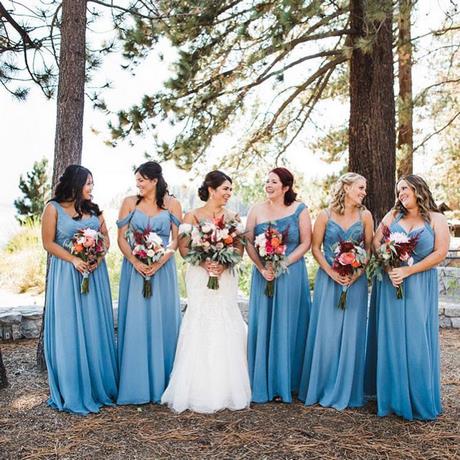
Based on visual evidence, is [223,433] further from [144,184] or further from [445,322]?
[445,322]

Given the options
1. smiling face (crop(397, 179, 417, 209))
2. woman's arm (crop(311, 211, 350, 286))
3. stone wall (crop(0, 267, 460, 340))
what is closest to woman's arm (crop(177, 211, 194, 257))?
woman's arm (crop(311, 211, 350, 286))

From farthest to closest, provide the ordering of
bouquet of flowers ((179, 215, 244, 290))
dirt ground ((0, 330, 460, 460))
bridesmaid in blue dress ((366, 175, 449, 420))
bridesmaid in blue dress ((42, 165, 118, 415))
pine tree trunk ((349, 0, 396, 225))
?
pine tree trunk ((349, 0, 396, 225)), bridesmaid in blue dress ((42, 165, 118, 415)), bouquet of flowers ((179, 215, 244, 290)), bridesmaid in blue dress ((366, 175, 449, 420)), dirt ground ((0, 330, 460, 460))

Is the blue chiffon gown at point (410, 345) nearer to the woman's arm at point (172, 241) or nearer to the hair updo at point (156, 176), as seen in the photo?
the woman's arm at point (172, 241)

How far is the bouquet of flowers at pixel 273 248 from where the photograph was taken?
17.0 ft

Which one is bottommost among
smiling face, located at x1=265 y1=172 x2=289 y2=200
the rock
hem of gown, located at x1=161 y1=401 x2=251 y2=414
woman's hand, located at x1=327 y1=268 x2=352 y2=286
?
hem of gown, located at x1=161 y1=401 x2=251 y2=414

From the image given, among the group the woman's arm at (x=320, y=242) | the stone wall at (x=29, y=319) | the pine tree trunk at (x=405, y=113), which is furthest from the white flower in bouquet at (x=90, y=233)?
the pine tree trunk at (x=405, y=113)

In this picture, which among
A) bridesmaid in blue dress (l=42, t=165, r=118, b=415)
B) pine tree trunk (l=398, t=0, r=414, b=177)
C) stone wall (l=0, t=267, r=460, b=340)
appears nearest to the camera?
bridesmaid in blue dress (l=42, t=165, r=118, b=415)

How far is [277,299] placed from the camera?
18.1 feet

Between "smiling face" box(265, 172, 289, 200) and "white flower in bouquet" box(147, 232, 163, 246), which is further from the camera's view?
"smiling face" box(265, 172, 289, 200)

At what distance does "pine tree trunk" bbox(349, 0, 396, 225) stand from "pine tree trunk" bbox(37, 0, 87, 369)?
4.52m

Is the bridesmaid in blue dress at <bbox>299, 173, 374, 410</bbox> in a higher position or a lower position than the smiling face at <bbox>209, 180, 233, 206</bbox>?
lower

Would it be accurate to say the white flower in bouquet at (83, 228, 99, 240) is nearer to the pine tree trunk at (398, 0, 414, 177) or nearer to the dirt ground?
the dirt ground

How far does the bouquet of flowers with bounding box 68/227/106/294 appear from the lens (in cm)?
514

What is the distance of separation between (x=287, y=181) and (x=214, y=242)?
94 centimetres
